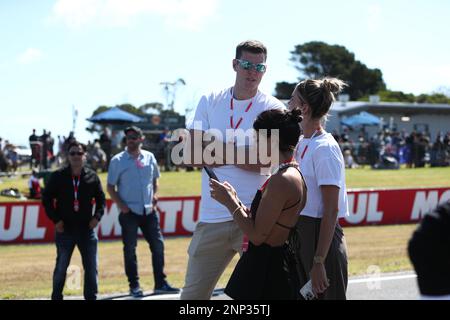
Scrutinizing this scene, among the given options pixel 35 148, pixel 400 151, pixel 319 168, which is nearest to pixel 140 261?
pixel 319 168

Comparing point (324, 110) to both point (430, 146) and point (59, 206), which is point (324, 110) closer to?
point (59, 206)

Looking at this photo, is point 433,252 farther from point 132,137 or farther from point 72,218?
point 132,137

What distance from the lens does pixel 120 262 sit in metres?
12.8

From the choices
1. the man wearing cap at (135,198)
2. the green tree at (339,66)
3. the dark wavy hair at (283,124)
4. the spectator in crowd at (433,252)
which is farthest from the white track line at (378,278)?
the green tree at (339,66)

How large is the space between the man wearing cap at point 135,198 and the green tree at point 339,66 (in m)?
78.8

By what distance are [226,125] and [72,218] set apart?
165 inches

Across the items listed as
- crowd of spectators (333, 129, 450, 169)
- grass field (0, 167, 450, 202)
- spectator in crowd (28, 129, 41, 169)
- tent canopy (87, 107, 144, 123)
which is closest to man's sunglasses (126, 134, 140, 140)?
grass field (0, 167, 450, 202)

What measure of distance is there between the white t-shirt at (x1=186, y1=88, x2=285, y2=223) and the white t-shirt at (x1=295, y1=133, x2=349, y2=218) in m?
0.36

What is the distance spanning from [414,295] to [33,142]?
60.4 ft

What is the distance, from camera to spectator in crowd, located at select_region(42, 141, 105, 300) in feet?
27.8

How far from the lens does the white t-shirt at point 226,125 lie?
15.9ft

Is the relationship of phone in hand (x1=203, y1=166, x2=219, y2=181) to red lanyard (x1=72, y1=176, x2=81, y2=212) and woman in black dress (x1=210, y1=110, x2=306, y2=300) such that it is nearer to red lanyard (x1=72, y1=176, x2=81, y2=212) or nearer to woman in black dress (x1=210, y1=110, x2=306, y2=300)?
woman in black dress (x1=210, y1=110, x2=306, y2=300)

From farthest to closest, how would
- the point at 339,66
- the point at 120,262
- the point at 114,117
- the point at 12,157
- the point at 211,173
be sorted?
the point at 339,66
the point at 114,117
the point at 12,157
the point at 120,262
the point at 211,173

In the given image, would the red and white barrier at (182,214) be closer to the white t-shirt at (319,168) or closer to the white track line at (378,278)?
the white track line at (378,278)
